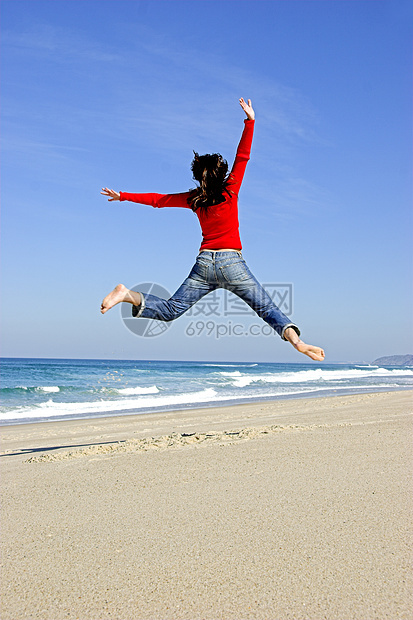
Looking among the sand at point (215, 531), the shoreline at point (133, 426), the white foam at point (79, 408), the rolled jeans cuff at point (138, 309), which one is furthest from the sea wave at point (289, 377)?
the rolled jeans cuff at point (138, 309)

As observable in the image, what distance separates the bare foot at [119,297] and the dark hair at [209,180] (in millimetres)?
808

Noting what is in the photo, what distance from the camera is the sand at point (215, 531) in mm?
3121

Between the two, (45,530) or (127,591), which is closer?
(127,591)

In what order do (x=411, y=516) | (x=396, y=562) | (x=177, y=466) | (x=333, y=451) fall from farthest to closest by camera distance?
(x=333, y=451) → (x=177, y=466) → (x=411, y=516) → (x=396, y=562)

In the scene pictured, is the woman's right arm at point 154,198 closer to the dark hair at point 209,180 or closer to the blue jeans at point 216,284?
the dark hair at point 209,180

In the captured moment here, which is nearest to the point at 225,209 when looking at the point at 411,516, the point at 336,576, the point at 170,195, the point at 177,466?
the point at 170,195

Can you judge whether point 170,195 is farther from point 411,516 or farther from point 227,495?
point 411,516

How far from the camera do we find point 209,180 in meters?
3.85

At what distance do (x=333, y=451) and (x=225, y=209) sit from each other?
4.13 metres

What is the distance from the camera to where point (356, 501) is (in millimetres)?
4707

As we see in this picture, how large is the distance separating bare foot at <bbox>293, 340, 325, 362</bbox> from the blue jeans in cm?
20

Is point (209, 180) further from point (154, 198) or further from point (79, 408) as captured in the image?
point (79, 408)

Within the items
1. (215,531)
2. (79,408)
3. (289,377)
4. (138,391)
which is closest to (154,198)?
(215,531)

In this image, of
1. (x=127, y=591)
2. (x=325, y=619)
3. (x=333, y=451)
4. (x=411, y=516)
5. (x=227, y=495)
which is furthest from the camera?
(x=333, y=451)
